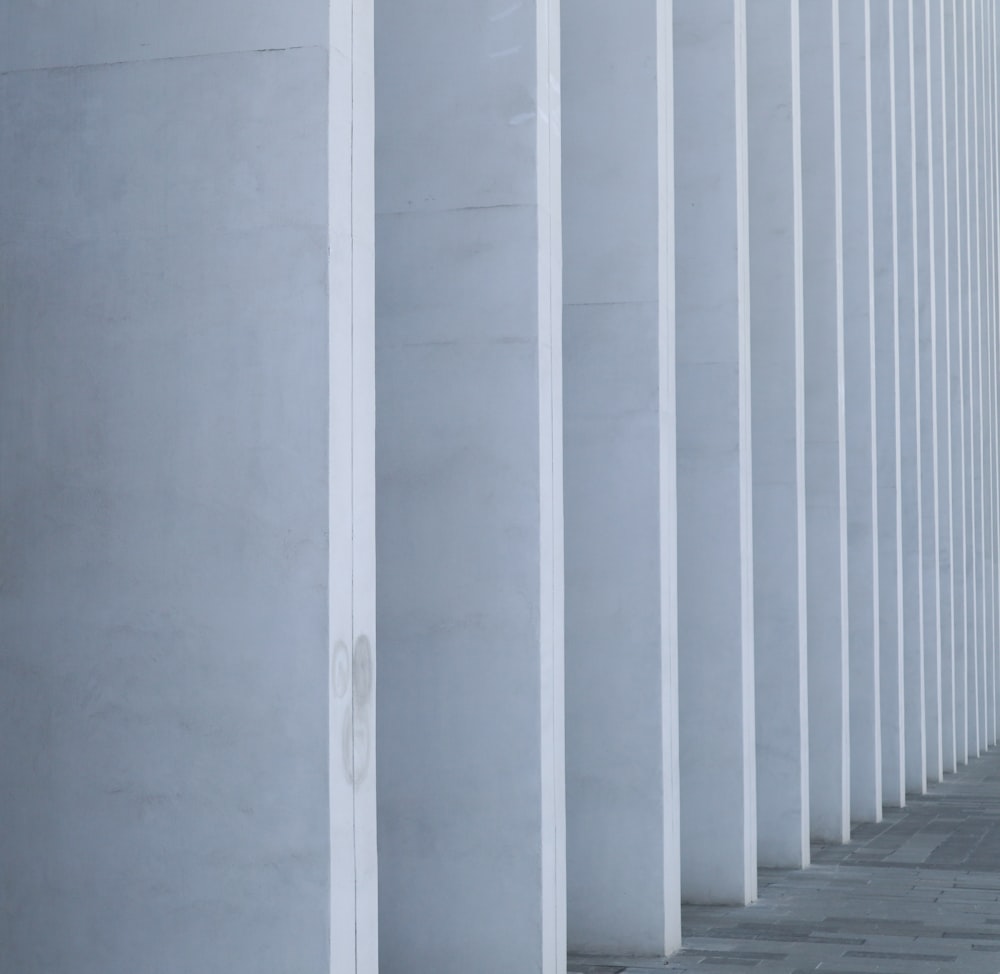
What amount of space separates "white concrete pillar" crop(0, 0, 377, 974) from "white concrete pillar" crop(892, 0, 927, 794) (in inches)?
680

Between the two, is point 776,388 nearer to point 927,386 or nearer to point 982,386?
point 927,386

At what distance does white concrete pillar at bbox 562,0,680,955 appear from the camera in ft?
34.1

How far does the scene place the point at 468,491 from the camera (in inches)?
349

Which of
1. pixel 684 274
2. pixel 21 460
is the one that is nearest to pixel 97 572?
pixel 21 460

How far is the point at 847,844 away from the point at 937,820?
10.2 ft

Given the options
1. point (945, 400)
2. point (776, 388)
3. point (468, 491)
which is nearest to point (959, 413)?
point (945, 400)

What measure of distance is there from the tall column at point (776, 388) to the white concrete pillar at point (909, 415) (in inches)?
317

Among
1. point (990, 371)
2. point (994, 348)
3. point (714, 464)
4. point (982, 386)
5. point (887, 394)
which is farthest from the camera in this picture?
point (994, 348)

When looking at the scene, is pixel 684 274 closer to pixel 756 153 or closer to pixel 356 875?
pixel 756 153

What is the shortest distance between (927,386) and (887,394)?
4127 mm

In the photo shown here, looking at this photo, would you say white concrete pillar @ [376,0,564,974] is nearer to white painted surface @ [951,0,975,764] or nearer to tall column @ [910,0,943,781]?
tall column @ [910,0,943,781]

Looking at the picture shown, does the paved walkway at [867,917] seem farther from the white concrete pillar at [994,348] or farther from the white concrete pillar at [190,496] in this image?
the white concrete pillar at [994,348]

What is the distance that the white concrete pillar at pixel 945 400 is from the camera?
89.4 ft

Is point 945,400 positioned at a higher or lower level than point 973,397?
lower
